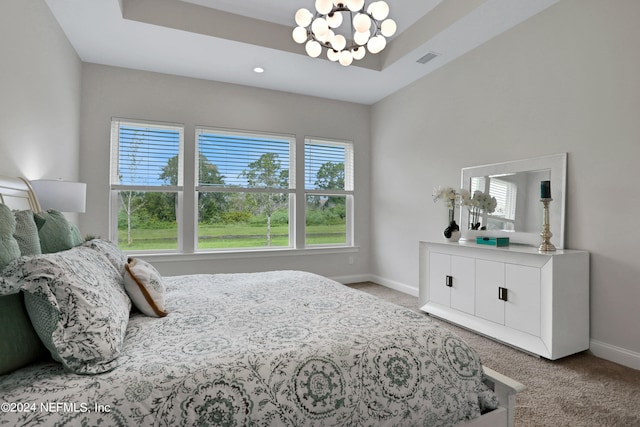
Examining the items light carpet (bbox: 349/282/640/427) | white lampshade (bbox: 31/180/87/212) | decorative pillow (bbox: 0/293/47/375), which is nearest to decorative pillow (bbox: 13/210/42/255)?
decorative pillow (bbox: 0/293/47/375)

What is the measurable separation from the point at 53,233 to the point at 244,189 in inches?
116

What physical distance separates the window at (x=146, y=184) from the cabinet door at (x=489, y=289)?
11.4ft

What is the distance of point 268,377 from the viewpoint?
1037mm

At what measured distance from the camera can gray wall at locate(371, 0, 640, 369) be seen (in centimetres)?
239

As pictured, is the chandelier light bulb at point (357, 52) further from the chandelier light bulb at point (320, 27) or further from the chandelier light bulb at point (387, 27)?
the chandelier light bulb at point (320, 27)

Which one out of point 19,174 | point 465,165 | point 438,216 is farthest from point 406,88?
point 19,174

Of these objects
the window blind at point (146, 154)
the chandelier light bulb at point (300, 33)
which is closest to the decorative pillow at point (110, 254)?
the chandelier light bulb at point (300, 33)

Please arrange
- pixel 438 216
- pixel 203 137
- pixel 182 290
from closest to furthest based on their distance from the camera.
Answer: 1. pixel 182 290
2. pixel 438 216
3. pixel 203 137

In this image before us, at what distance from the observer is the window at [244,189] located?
434 cm

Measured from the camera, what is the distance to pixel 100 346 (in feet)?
3.34

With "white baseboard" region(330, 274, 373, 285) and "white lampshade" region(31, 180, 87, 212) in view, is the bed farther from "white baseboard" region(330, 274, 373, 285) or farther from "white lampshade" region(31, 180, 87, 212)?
"white baseboard" region(330, 274, 373, 285)

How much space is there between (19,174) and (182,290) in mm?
1489

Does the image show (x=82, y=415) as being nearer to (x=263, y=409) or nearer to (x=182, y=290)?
(x=263, y=409)

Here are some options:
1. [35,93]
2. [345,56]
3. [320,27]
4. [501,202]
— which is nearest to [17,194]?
[35,93]
